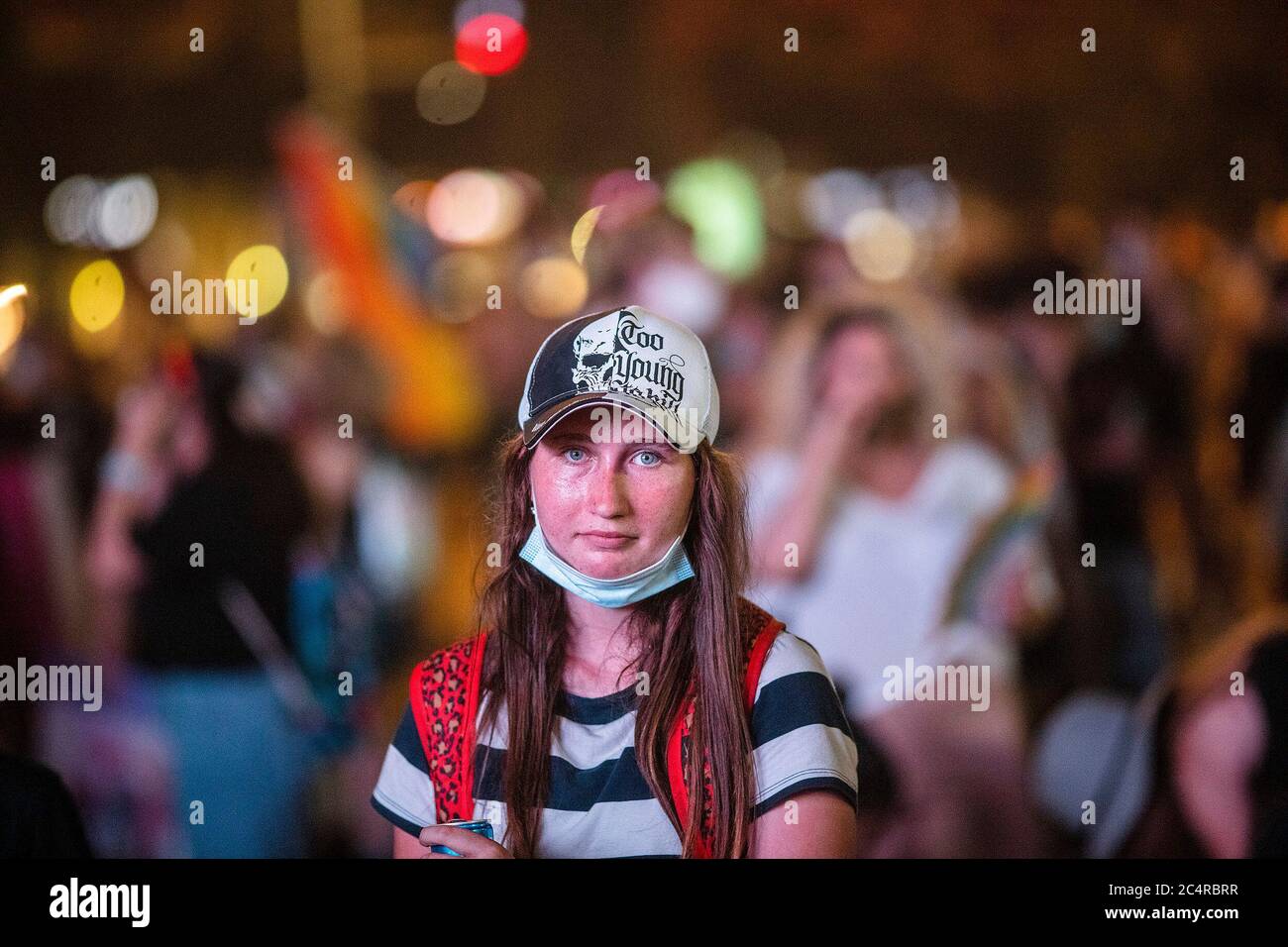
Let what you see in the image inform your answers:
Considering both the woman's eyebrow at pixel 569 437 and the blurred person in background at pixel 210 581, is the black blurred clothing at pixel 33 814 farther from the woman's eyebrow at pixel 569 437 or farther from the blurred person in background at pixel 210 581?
the blurred person in background at pixel 210 581

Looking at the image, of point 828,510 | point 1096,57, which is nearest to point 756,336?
point 828,510

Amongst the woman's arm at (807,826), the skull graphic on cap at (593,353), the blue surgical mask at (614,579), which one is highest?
the skull graphic on cap at (593,353)

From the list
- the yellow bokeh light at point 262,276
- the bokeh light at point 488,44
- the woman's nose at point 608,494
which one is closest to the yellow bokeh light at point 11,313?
the yellow bokeh light at point 262,276

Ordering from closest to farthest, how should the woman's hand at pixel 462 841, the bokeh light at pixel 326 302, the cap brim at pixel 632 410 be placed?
the woman's hand at pixel 462 841, the cap brim at pixel 632 410, the bokeh light at pixel 326 302

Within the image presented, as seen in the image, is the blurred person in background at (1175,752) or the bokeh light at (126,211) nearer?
the blurred person in background at (1175,752)

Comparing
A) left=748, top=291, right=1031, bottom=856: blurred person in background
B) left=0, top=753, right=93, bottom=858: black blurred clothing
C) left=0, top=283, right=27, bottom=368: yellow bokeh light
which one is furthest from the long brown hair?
left=0, top=283, right=27, bottom=368: yellow bokeh light

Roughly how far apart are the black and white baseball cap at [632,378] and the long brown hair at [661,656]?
0.05 m

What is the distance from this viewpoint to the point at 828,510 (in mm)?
3232

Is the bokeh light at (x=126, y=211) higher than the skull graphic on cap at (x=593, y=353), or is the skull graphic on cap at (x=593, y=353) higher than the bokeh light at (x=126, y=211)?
the bokeh light at (x=126, y=211)

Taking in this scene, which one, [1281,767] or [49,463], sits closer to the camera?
[1281,767]

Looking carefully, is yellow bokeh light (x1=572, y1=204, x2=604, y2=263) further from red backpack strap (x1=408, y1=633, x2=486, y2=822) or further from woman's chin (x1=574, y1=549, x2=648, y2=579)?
red backpack strap (x1=408, y1=633, x2=486, y2=822)

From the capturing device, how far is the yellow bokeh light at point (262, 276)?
3.27 m

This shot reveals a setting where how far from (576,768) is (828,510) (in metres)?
1.62
